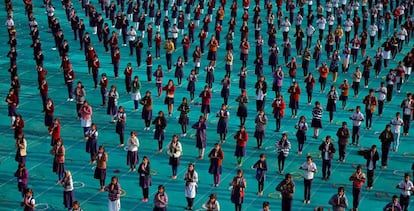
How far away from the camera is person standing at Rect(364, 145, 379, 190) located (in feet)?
73.4

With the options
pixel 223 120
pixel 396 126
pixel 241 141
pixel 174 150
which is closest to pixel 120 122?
pixel 174 150

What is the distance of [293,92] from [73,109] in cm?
788

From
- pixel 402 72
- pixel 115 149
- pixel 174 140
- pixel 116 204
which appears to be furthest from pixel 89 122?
pixel 402 72

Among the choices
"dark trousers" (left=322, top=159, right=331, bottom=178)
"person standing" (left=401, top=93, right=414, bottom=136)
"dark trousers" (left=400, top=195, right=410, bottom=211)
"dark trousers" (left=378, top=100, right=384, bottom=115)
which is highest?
"person standing" (left=401, top=93, right=414, bottom=136)

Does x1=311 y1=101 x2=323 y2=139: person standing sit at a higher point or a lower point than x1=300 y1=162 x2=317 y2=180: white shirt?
higher

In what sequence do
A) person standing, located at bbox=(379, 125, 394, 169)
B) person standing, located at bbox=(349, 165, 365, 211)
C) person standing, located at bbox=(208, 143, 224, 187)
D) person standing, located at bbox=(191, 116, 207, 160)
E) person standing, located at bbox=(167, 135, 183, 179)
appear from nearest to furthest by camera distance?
person standing, located at bbox=(349, 165, 365, 211)
person standing, located at bbox=(208, 143, 224, 187)
person standing, located at bbox=(167, 135, 183, 179)
person standing, located at bbox=(379, 125, 394, 169)
person standing, located at bbox=(191, 116, 207, 160)

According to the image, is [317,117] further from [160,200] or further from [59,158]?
[59,158]

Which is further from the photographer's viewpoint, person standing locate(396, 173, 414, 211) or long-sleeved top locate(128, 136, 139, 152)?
long-sleeved top locate(128, 136, 139, 152)

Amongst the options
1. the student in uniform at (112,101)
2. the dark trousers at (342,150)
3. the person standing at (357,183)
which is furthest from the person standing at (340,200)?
the student in uniform at (112,101)

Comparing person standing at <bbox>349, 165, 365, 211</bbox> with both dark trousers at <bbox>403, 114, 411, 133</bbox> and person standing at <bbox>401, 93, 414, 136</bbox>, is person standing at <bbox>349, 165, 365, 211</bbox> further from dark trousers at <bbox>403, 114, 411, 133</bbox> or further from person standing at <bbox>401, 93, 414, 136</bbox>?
dark trousers at <bbox>403, 114, 411, 133</bbox>

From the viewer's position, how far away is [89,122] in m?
25.6

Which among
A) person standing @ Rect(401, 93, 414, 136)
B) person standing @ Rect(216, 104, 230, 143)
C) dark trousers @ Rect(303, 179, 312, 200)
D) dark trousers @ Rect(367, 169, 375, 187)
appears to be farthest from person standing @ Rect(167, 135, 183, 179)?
person standing @ Rect(401, 93, 414, 136)

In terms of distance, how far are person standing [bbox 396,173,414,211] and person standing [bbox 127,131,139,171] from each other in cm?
728

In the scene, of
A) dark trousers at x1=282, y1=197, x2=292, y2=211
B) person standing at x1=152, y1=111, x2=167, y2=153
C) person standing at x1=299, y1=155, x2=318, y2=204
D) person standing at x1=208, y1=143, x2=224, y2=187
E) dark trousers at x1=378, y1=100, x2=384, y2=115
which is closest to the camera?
dark trousers at x1=282, y1=197, x2=292, y2=211
